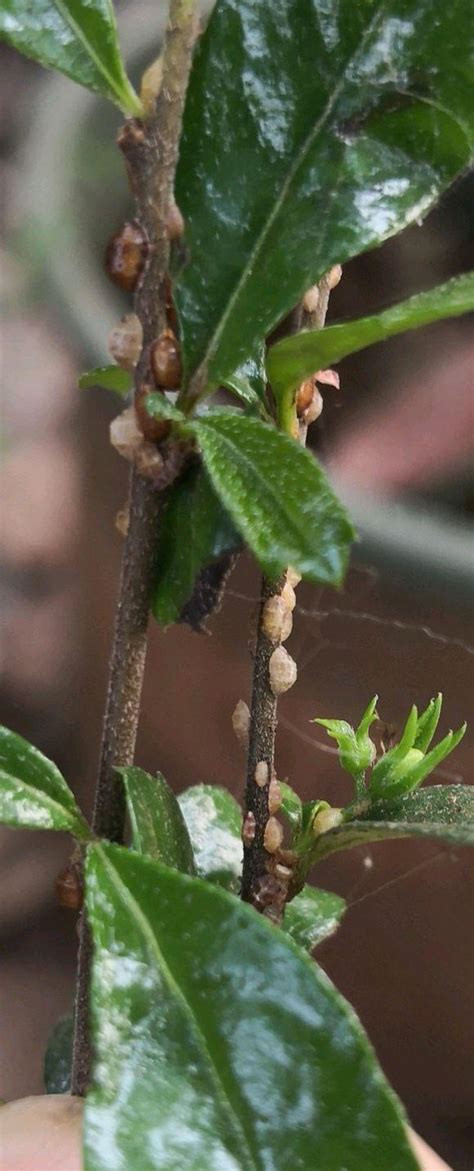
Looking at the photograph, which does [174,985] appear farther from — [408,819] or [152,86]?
[152,86]

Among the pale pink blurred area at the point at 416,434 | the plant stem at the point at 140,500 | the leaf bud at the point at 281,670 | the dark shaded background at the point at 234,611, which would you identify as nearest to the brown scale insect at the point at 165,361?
the plant stem at the point at 140,500

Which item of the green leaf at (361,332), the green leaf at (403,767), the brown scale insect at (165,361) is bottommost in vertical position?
the green leaf at (403,767)

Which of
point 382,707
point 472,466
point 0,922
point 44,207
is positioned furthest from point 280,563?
point 0,922

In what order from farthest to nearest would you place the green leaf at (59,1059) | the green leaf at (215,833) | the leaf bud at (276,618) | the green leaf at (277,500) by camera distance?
the green leaf at (59,1059)
the green leaf at (215,833)
the leaf bud at (276,618)
the green leaf at (277,500)

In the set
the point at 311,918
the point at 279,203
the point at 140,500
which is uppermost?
the point at 279,203

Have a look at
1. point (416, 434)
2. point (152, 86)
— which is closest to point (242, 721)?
point (152, 86)

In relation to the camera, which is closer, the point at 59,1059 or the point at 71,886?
the point at 71,886

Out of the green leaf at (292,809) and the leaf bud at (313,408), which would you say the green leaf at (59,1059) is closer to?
the green leaf at (292,809)
